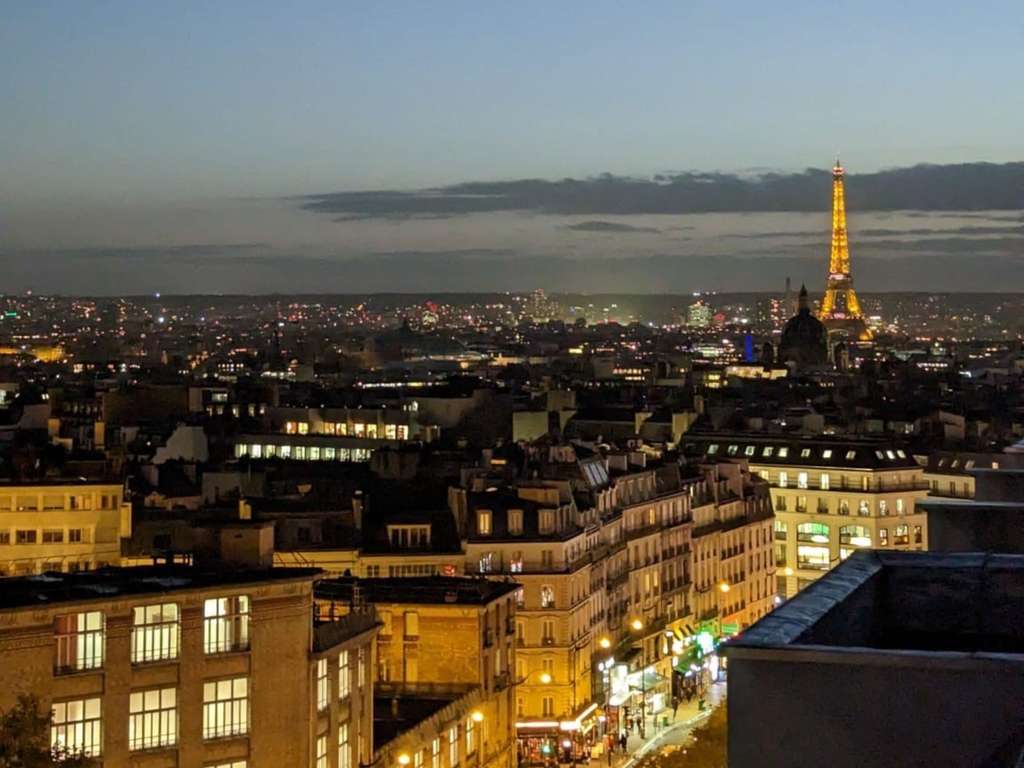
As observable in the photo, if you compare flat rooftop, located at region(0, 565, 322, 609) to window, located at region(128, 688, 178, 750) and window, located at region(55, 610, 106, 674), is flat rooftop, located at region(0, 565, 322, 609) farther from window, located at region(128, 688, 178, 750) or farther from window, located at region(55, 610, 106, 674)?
window, located at region(128, 688, 178, 750)

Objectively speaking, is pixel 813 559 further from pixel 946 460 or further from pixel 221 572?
pixel 221 572

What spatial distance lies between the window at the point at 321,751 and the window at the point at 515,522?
18.6 m

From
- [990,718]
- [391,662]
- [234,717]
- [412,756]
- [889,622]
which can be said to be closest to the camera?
[990,718]

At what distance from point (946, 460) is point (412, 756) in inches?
1898

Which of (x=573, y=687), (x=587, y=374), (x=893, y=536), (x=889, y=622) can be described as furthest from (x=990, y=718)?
(x=587, y=374)

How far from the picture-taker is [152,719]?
2503 cm

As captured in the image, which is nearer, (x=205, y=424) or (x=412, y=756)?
(x=412, y=756)

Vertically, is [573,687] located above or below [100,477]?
below

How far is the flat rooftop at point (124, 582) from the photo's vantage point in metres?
24.2

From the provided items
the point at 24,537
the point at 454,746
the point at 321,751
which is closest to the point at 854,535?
the point at 24,537

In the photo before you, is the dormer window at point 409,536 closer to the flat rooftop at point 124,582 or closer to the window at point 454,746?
the window at point 454,746

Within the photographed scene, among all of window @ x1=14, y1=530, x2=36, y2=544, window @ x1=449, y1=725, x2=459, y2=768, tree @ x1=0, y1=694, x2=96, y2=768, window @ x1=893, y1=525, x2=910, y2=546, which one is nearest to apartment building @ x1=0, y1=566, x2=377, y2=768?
tree @ x1=0, y1=694, x2=96, y2=768

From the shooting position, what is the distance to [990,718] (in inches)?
294

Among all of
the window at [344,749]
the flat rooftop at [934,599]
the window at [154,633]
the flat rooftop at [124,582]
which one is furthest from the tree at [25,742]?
the flat rooftop at [934,599]
